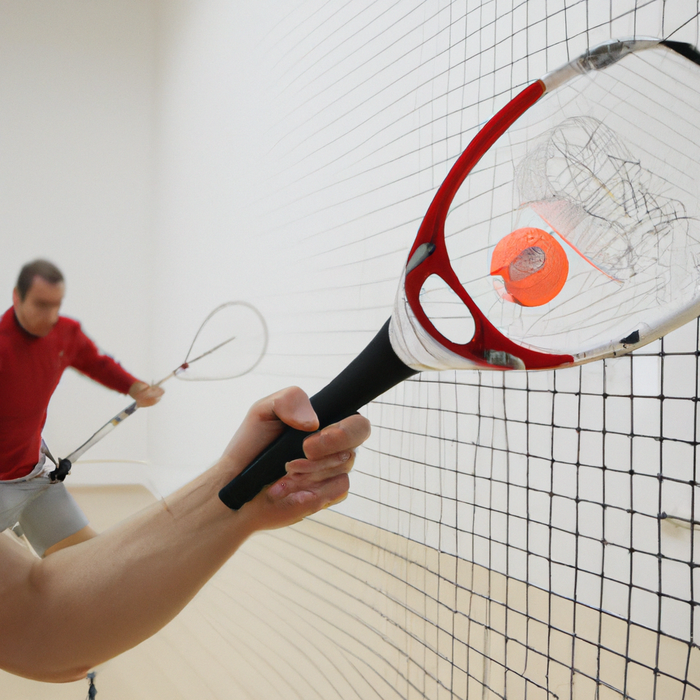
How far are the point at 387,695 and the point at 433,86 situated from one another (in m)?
0.89

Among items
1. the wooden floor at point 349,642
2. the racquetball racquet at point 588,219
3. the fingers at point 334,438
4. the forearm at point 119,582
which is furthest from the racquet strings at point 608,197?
the wooden floor at point 349,642

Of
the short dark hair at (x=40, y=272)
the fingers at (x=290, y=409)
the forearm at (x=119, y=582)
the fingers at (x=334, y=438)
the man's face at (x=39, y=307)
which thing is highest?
the short dark hair at (x=40, y=272)

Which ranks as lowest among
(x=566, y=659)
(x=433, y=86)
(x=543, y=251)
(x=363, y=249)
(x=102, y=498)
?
(x=566, y=659)

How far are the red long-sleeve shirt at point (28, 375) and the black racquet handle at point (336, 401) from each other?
123 mm

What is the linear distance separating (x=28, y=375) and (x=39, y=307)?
0.03m

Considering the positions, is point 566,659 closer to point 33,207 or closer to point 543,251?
point 543,251

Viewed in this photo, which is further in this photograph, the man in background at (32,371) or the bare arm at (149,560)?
the bare arm at (149,560)

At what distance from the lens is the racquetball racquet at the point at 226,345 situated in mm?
408

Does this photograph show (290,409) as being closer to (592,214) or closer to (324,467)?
(324,467)

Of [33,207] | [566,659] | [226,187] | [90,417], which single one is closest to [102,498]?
[90,417]

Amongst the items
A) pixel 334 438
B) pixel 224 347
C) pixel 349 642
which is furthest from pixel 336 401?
pixel 349 642

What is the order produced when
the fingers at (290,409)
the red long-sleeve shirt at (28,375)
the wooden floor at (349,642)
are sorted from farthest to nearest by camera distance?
the wooden floor at (349,642) < the fingers at (290,409) < the red long-sleeve shirt at (28,375)

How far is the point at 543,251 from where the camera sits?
31 centimetres

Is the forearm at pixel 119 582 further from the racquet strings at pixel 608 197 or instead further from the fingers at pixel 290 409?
the racquet strings at pixel 608 197
